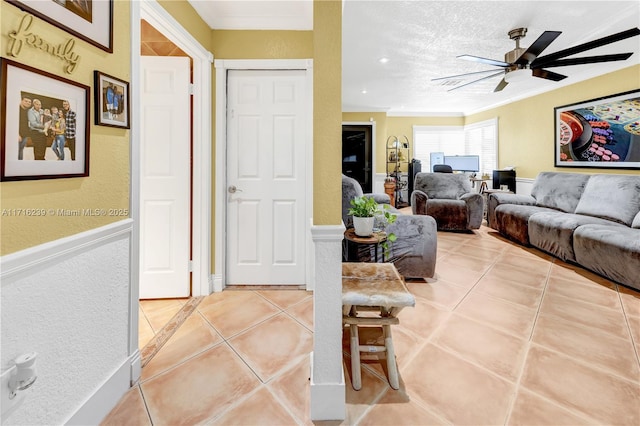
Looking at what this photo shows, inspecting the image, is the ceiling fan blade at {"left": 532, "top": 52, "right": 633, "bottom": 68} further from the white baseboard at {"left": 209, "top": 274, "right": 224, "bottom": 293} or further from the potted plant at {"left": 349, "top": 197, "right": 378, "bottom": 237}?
the white baseboard at {"left": 209, "top": 274, "right": 224, "bottom": 293}

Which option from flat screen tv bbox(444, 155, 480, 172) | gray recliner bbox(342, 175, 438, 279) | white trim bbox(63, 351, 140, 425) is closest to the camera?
white trim bbox(63, 351, 140, 425)

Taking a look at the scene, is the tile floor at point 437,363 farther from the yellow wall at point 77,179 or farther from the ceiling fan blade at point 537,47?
the ceiling fan blade at point 537,47

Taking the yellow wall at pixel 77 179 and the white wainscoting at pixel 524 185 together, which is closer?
the yellow wall at pixel 77 179

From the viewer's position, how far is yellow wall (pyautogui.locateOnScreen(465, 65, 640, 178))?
3807 millimetres

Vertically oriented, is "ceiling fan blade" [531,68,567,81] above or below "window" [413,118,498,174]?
below

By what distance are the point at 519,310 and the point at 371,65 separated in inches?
134

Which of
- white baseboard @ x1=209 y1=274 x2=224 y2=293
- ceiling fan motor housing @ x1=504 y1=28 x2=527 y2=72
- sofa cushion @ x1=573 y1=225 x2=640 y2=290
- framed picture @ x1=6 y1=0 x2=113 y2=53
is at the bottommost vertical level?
white baseboard @ x1=209 y1=274 x2=224 y2=293

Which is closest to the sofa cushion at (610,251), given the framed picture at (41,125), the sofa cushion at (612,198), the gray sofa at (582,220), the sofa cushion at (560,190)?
the gray sofa at (582,220)

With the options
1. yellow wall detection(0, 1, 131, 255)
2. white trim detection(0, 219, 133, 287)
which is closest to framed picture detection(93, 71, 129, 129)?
yellow wall detection(0, 1, 131, 255)

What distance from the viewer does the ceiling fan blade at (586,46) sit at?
2.07m

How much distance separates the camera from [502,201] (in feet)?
14.7

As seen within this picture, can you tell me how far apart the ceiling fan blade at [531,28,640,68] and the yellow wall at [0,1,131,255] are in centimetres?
320

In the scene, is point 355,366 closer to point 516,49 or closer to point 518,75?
point 518,75

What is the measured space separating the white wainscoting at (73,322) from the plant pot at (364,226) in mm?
1404
